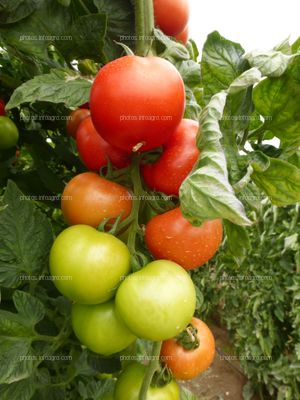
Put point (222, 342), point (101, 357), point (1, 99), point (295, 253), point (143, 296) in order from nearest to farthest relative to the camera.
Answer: point (143, 296) < point (101, 357) < point (1, 99) < point (295, 253) < point (222, 342)

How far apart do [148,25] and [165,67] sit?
3.2 inches

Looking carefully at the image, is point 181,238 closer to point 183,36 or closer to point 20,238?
point 20,238

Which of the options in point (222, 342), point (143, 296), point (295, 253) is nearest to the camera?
point (143, 296)

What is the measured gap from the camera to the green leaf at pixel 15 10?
53 cm

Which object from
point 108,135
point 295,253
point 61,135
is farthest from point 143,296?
point 295,253

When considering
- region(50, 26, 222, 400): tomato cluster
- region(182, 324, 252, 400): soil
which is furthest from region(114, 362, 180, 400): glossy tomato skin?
region(182, 324, 252, 400): soil

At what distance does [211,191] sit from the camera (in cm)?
32

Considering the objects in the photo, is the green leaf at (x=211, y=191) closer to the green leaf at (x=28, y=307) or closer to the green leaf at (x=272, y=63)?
the green leaf at (x=272, y=63)

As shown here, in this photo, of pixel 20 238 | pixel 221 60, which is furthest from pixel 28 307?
pixel 221 60

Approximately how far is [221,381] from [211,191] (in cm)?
260

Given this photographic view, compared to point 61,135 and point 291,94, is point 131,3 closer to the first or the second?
point 291,94

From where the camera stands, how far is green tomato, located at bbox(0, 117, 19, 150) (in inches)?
30.6

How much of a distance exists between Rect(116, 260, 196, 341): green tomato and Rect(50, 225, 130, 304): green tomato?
2 cm

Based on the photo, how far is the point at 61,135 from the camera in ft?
3.05
